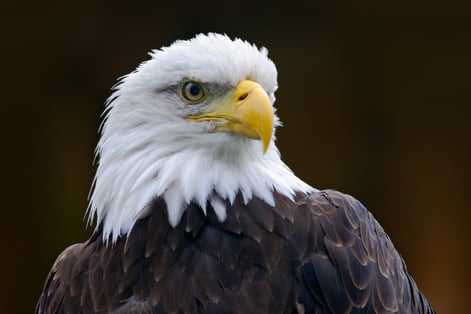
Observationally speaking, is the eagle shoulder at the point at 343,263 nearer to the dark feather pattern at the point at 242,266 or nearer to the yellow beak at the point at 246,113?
the dark feather pattern at the point at 242,266

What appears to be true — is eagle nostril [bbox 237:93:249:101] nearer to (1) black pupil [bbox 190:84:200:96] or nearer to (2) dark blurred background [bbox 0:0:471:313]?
(1) black pupil [bbox 190:84:200:96]

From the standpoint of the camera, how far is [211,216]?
10.9 ft

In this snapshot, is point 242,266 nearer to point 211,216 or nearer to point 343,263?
point 211,216

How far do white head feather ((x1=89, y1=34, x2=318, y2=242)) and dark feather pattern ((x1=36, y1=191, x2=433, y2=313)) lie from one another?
0.05 m

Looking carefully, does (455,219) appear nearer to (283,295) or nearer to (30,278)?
(30,278)

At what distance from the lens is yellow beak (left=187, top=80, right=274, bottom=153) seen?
3.19m

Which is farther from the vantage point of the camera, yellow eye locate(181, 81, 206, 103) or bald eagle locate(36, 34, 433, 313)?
yellow eye locate(181, 81, 206, 103)

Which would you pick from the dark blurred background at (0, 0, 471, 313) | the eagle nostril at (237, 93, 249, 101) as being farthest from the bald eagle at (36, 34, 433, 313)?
the dark blurred background at (0, 0, 471, 313)

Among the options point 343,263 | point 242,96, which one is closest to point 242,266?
point 343,263

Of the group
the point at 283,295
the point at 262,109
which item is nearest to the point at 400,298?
the point at 283,295

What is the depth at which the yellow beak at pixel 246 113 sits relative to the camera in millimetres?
3188

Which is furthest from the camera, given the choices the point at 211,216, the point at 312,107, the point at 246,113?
the point at 312,107

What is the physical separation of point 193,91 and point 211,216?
0.45 m

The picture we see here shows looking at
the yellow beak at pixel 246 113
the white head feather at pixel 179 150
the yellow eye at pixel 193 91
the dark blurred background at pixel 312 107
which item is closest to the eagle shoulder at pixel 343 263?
the white head feather at pixel 179 150
